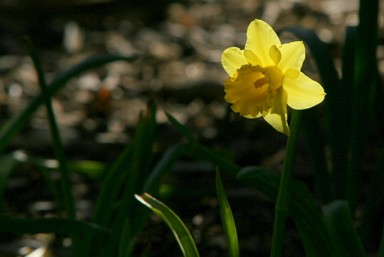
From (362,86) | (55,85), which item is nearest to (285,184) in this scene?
(362,86)

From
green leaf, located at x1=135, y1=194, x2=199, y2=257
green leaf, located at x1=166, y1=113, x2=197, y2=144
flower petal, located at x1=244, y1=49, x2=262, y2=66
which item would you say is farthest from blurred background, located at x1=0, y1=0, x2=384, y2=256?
flower petal, located at x1=244, y1=49, x2=262, y2=66

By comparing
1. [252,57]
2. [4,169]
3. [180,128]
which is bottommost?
[4,169]

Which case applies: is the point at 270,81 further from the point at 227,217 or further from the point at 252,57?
the point at 227,217

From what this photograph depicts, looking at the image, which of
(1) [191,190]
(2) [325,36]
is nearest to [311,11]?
(2) [325,36]

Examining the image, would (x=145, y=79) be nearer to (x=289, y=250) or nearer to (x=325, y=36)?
(x=325, y=36)

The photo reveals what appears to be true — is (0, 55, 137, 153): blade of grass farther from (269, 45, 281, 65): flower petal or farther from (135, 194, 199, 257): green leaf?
(269, 45, 281, 65): flower petal

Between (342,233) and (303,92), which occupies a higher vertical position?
(303,92)

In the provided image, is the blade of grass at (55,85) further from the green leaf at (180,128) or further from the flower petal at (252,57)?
the flower petal at (252,57)

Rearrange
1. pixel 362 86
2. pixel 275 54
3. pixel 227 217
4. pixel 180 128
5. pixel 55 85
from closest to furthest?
pixel 275 54, pixel 227 217, pixel 180 128, pixel 362 86, pixel 55 85
